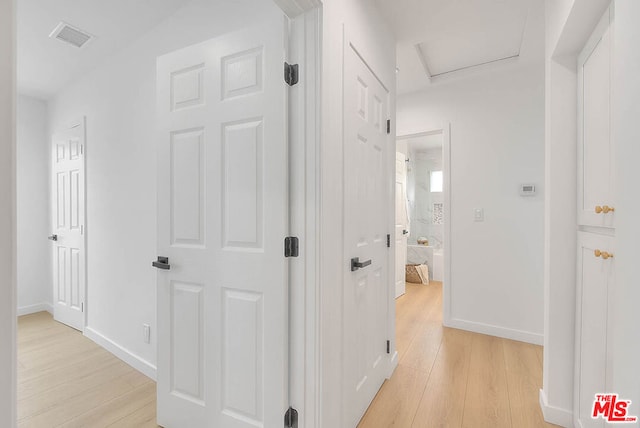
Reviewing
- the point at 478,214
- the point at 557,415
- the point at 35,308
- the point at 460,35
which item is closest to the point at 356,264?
the point at 557,415

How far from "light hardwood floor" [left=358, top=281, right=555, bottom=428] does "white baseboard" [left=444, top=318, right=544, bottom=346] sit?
0.07 m

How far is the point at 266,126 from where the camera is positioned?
131 cm

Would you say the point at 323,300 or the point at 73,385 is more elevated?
the point at 323,300

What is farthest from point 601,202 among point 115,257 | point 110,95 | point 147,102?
point 110,95

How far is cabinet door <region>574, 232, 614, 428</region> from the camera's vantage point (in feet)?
4.12

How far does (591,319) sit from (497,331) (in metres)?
1.66

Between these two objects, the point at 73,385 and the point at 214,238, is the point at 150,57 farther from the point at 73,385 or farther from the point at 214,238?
the point at 73,385

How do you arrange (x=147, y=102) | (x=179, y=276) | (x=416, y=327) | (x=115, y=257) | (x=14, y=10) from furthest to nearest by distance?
(x=416, y=327) < (x=115, y=257) < (x=147, y=102) < (x=179, y=276) < (x=14, y=10)

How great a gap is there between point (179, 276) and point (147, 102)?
4.69ft

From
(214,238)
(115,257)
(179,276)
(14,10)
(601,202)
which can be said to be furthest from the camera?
(115,257)

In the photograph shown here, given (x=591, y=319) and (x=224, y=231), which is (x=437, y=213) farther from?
(x=224, y=231)

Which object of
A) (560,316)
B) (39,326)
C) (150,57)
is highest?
(150,57)

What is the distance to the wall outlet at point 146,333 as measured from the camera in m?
2.16

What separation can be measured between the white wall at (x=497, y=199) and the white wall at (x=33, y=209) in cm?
461
